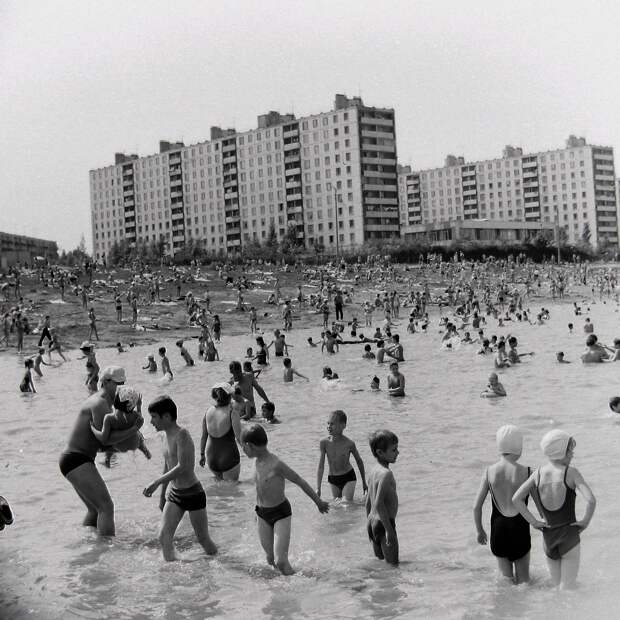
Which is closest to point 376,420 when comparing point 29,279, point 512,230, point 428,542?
point 428,542

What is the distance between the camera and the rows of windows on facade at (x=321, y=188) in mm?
102375

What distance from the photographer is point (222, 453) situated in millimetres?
9594

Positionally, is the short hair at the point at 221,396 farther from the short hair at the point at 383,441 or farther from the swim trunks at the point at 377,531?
the short hair at the point at 383,441

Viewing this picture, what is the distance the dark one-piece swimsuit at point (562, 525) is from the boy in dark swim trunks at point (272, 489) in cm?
173

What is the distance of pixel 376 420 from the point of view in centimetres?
1520

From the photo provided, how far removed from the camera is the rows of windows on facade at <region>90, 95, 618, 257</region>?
102375 millimetres

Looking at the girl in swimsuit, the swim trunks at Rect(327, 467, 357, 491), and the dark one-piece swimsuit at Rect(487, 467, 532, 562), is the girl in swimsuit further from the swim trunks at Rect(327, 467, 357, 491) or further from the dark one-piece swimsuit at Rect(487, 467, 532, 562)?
the dark one-piece swimsuit at Rect(487, 467, 532, 562)

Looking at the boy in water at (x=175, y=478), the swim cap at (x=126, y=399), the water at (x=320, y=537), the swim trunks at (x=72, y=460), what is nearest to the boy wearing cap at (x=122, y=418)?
the swim cap at (x=126, y=399)

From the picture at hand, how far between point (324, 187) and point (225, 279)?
172 ft

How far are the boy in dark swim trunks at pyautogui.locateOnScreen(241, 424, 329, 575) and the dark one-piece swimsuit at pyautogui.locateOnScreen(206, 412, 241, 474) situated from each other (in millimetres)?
3010

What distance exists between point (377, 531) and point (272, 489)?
92 cm

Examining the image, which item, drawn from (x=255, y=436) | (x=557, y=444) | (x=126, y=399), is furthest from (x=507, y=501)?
(x=126, y=399)

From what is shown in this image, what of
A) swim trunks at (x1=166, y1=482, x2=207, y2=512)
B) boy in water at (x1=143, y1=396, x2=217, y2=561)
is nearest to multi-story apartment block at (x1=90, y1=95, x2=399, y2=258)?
boy in water at (x1=143, y1=396, x2=217, y2=561)

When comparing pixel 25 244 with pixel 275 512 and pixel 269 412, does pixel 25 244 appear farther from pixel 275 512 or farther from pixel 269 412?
pixel 275 512
